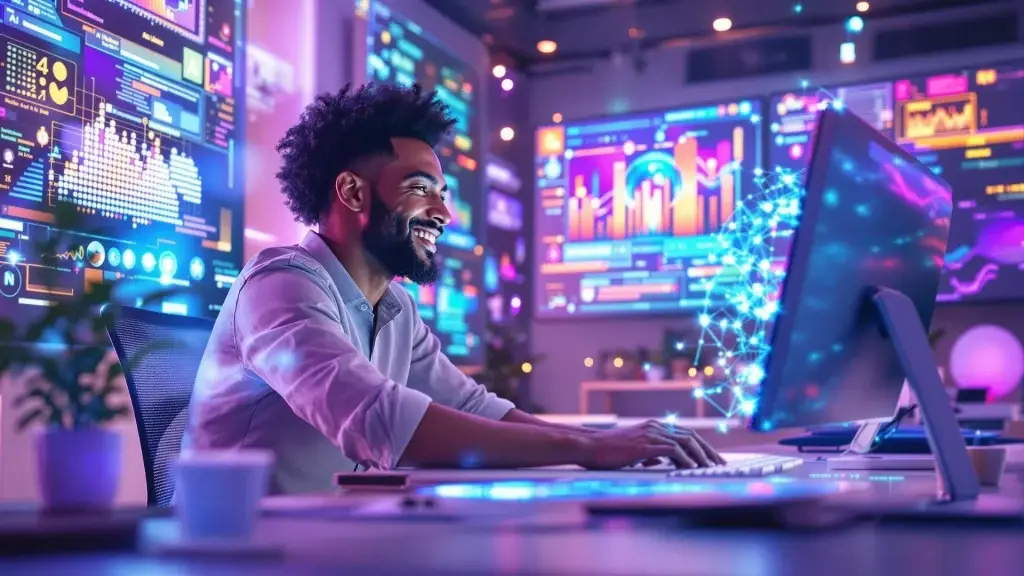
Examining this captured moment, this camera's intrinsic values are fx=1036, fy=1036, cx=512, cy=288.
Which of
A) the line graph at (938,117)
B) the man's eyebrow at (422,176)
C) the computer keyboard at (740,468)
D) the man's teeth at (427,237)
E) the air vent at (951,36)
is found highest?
the air vent at (951,36)

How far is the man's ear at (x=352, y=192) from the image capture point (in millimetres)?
2133

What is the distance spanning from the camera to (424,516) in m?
0.92

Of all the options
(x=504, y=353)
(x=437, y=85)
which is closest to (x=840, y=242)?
(x=437, y=85)

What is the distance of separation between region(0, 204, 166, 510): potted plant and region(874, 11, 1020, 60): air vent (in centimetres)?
603

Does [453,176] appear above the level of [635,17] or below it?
below

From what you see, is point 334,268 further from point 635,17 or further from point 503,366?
point 635,17

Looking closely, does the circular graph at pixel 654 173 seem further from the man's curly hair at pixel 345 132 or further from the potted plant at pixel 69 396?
the potted plant at pixel 69 396

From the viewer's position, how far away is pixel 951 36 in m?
6.04

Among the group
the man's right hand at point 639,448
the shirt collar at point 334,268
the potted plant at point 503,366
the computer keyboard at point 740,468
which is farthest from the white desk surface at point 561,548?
the potted plant at point 503,366

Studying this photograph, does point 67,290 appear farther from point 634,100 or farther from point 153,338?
point 634,100

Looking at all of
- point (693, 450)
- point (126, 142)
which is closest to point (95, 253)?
point (126, 142)

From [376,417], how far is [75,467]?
617 mm

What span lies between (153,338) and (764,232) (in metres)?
3.82

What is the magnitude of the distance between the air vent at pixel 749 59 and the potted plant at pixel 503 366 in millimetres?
2073
